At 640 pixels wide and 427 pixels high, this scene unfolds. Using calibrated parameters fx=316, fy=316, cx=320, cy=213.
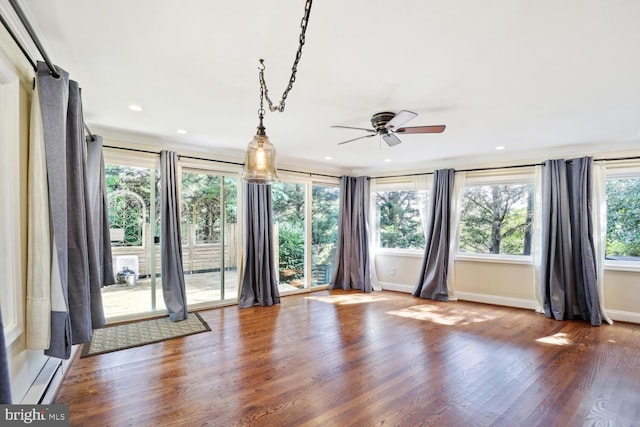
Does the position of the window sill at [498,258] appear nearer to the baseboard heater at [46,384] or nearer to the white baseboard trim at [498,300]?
the white baseboard trim at [498,300]

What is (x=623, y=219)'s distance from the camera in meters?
4.31

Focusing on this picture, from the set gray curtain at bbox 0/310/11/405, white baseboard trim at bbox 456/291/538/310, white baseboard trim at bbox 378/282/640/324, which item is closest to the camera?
gray curtain at bbox 0/310/11/405

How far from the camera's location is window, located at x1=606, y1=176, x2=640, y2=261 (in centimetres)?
424

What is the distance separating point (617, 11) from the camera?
1.59 meters

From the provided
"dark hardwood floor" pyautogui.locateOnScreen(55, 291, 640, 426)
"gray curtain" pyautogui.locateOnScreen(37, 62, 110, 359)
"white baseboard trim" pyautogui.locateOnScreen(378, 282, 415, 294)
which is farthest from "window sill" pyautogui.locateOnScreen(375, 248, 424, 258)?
"gray curtain" pyautogui.locateOnScreen(37, 62, 110, 359)

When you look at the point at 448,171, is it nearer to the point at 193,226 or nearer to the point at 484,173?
the point at 484,173

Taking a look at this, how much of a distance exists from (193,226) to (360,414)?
3429mm

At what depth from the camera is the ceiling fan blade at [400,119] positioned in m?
2.51

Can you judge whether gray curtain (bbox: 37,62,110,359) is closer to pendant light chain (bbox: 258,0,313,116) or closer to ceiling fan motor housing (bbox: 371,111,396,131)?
pendant light chain (bbox: 258,0,313,116)

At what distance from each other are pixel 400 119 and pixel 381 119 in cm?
34

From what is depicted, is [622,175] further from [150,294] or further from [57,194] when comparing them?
Result: [150,294]

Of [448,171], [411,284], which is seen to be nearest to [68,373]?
[411,284]

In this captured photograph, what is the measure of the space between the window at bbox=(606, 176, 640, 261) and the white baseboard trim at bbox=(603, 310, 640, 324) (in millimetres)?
715

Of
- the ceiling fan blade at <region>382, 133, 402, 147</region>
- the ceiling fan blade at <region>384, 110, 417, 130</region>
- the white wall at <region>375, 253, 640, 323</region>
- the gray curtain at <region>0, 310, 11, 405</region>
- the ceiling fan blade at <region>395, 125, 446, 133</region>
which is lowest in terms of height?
the white wall at <region>375, 253, 640, 323</region>
